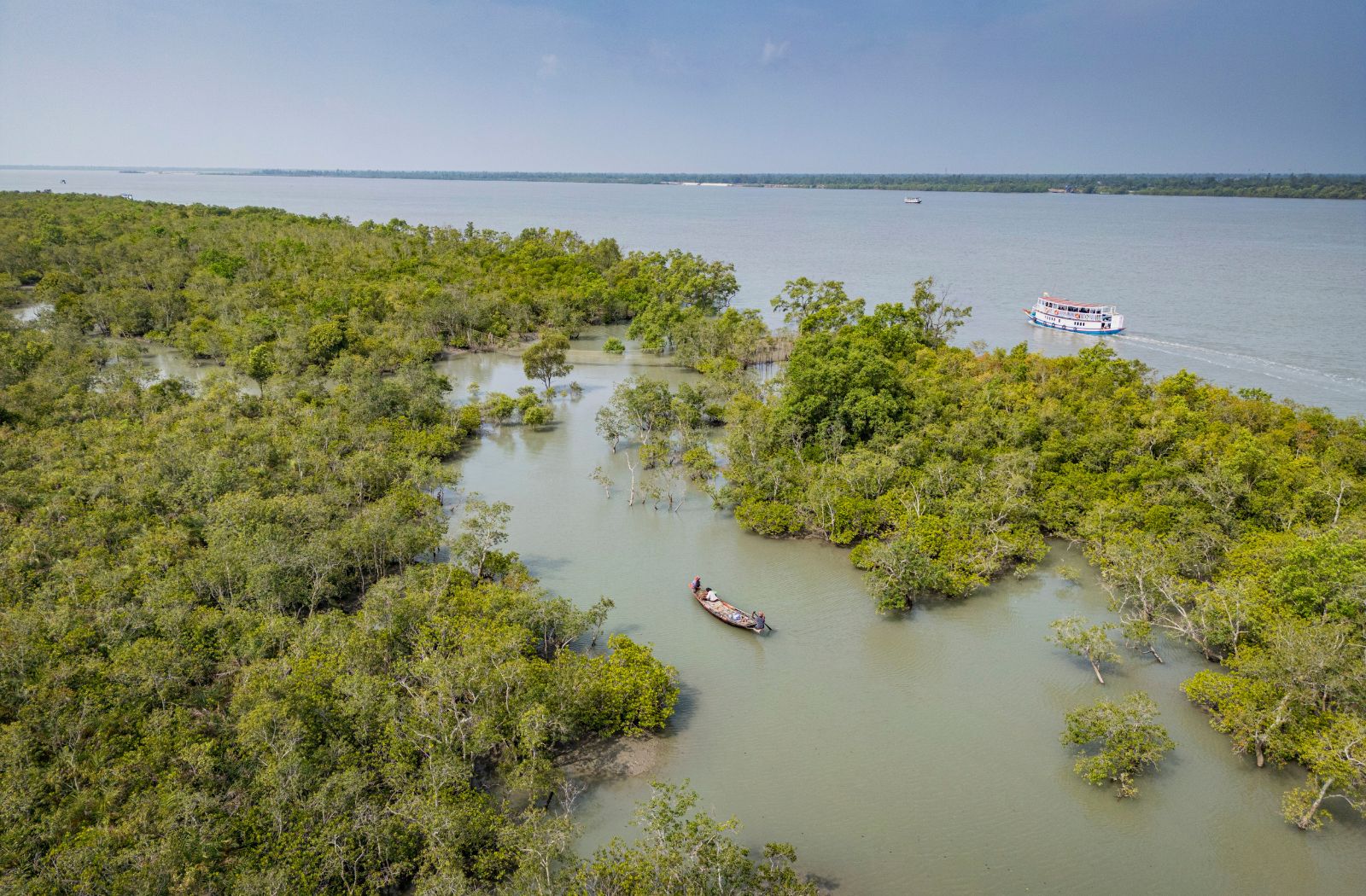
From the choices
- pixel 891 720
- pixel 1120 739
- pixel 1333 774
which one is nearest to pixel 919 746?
pixel 891 720

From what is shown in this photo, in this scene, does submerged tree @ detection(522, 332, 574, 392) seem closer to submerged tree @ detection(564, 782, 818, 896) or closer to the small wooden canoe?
the small wooden canoe

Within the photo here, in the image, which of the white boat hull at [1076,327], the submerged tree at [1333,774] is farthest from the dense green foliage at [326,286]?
the submerged tree at [1333,774]

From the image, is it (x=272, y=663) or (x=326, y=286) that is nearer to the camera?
(x=272, y=663)

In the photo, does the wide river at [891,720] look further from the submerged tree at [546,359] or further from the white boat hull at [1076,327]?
the white boat hull at [1076,327]

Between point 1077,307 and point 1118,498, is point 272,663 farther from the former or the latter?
point 1077,307

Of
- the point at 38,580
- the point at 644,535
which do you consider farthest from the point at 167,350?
the point at 644,535

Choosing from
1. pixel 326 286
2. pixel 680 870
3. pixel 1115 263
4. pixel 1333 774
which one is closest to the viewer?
pixel 680 870

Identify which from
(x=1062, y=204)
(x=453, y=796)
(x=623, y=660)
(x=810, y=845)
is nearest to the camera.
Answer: (x=453, y=796)

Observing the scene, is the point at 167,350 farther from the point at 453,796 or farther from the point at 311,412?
the point at 453,796
